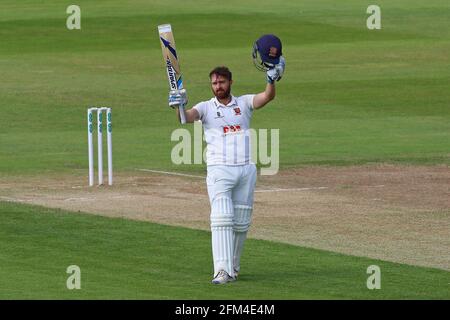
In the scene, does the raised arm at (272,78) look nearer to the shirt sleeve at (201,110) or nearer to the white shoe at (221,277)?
the shirt sleeve at (201,110)

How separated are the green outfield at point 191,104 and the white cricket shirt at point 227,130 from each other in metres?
1.27

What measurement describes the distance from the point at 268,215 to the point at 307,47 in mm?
24028

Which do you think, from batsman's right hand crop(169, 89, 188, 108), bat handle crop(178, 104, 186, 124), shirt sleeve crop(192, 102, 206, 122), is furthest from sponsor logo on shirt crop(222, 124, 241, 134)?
batsman's right hand crop(169, 89, 188, 108)

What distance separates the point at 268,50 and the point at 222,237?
1.94 metres

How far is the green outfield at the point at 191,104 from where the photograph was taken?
15.2 meters

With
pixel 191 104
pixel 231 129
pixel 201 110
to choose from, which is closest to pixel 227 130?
pixel 231 129

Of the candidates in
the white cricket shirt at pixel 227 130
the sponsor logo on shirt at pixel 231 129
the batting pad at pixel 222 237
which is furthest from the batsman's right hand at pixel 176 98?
the batting pad at pixel 222 237

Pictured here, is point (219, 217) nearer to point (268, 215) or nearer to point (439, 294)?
point (439, 294)

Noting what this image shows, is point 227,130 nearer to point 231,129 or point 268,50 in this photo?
point 231,129

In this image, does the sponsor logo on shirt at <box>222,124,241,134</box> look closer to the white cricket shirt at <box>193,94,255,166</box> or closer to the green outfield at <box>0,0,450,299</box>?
the white cricket shirt at <box>193,94,255,166</box>

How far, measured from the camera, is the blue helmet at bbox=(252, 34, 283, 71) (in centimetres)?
1467

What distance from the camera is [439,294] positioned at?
1424cm

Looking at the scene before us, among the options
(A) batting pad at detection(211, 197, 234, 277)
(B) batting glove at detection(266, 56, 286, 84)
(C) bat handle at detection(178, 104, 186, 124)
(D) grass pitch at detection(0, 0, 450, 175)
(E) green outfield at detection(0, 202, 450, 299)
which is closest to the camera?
(E) green outfield at detection(0, 202, 450, 299)

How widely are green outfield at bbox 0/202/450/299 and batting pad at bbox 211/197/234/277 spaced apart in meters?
0.23
